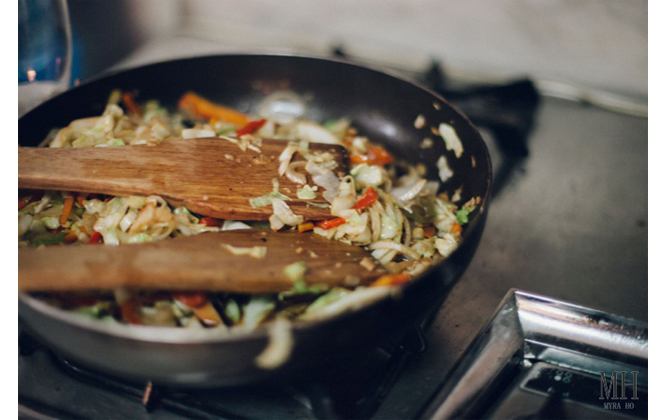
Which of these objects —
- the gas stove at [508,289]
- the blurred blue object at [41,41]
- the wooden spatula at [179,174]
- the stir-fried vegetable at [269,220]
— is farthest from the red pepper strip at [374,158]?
the blurred blue object at [41,41]

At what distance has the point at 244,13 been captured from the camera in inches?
84.7

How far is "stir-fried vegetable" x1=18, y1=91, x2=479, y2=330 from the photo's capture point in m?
0.84

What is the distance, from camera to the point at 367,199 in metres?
1.11

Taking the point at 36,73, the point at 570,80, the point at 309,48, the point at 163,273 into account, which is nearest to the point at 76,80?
the point at 36,73

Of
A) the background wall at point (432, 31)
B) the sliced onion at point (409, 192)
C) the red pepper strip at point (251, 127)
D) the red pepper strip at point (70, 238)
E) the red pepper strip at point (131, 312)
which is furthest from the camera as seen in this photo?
→ the background wall at point (432, 31)

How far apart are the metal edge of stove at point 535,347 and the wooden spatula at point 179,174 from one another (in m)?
0.44

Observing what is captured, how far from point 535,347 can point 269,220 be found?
0.60 m

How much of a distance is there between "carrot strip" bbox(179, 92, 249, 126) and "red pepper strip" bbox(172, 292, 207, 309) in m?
0.78

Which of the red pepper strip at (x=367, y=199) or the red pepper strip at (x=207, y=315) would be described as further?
the red pepper strip at (x=367, y=199)

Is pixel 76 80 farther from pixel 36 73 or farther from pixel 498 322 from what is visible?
pixel 498 322

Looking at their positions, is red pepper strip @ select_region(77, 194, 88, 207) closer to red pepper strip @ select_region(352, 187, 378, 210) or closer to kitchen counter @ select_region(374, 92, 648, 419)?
red pepper strip @ select_region(352, 187, 378, 210)

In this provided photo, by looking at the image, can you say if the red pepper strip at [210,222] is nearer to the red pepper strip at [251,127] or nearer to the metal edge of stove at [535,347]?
the red pepper strip at [251,127]

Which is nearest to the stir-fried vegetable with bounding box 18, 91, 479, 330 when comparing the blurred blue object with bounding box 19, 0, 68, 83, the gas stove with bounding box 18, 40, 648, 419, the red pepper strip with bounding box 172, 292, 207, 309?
the red pepper strip with bounding box 172, 292, 207, 309

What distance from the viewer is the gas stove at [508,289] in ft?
2.93
